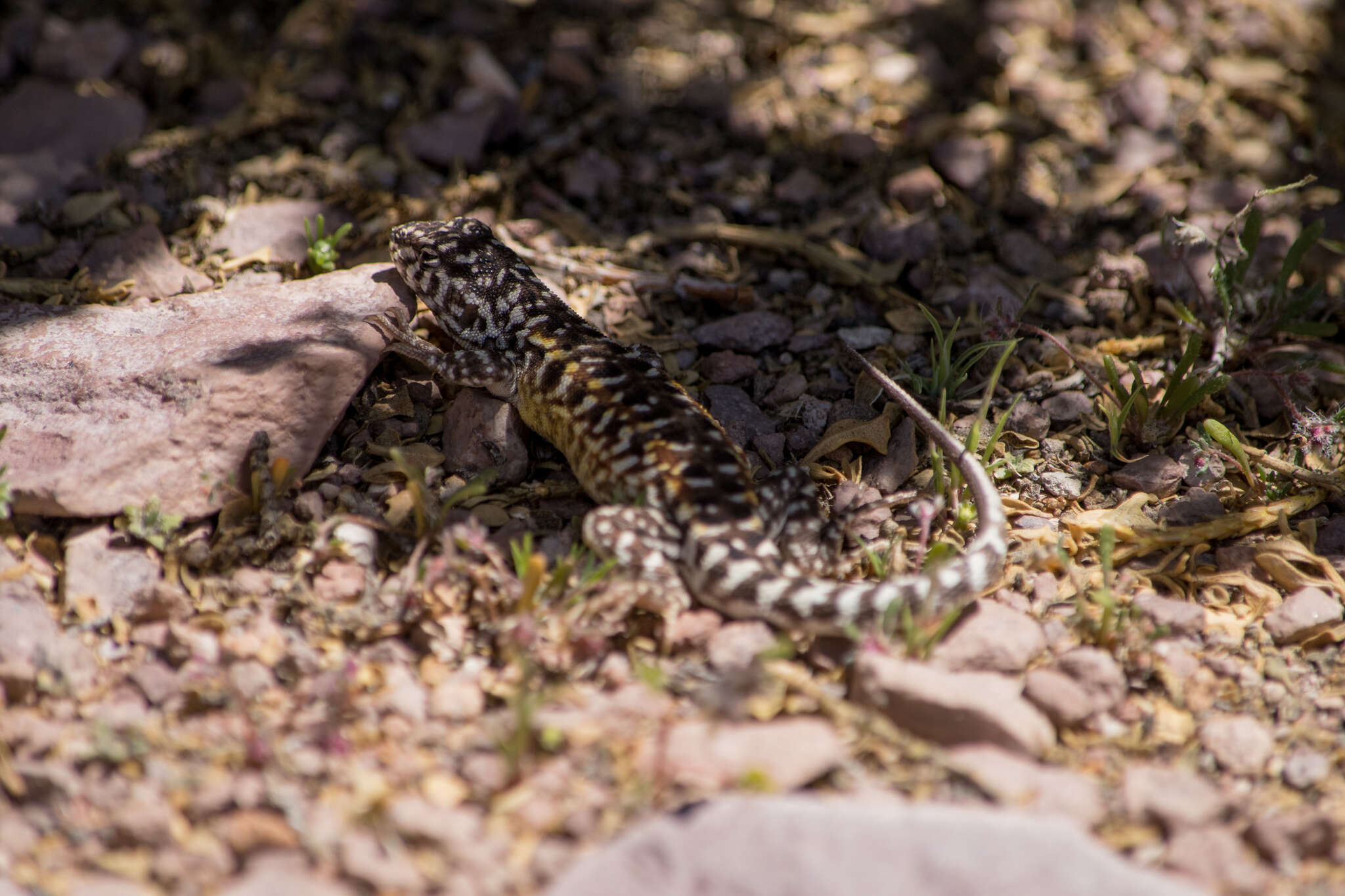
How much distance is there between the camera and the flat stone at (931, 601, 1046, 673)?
3.76 meters

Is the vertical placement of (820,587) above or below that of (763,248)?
below

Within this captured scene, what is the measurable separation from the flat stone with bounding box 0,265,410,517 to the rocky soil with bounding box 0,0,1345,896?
0.02 metres

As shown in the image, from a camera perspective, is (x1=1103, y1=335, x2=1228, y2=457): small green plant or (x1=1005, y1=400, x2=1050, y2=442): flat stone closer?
(x1=1103, y1=335, x2=1228, y2=457): small green plant

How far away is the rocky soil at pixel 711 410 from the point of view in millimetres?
Answer: 3145

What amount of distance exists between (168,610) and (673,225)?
389 cm

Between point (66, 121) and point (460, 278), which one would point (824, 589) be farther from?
point (66, 121)

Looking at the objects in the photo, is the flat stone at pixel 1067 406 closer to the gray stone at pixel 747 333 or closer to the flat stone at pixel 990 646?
the gray stone at pixel 747 333

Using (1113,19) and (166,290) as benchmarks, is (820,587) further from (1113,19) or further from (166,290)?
(1113,19)

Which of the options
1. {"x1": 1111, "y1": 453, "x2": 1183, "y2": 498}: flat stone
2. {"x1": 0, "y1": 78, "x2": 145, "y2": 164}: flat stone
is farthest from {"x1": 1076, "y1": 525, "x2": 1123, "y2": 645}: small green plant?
{"x1": 0, "y1": 78, "x2": 145, "y2": 164}: flat stone

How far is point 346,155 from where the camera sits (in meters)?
6.64

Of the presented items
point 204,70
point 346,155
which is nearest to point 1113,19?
point 346,155

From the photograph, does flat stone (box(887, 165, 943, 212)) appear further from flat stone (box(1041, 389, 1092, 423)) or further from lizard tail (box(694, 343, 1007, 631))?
lizard tail (box(694, 343, 1007, 631))

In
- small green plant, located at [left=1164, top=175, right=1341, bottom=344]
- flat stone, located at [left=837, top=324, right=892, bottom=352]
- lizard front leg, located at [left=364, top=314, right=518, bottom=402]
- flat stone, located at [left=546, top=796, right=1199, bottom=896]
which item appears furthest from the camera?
flat stone, located at [left=837, top=324, right=892, bottom=352]

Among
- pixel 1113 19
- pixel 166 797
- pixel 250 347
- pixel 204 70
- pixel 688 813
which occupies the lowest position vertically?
pixel 166 797
